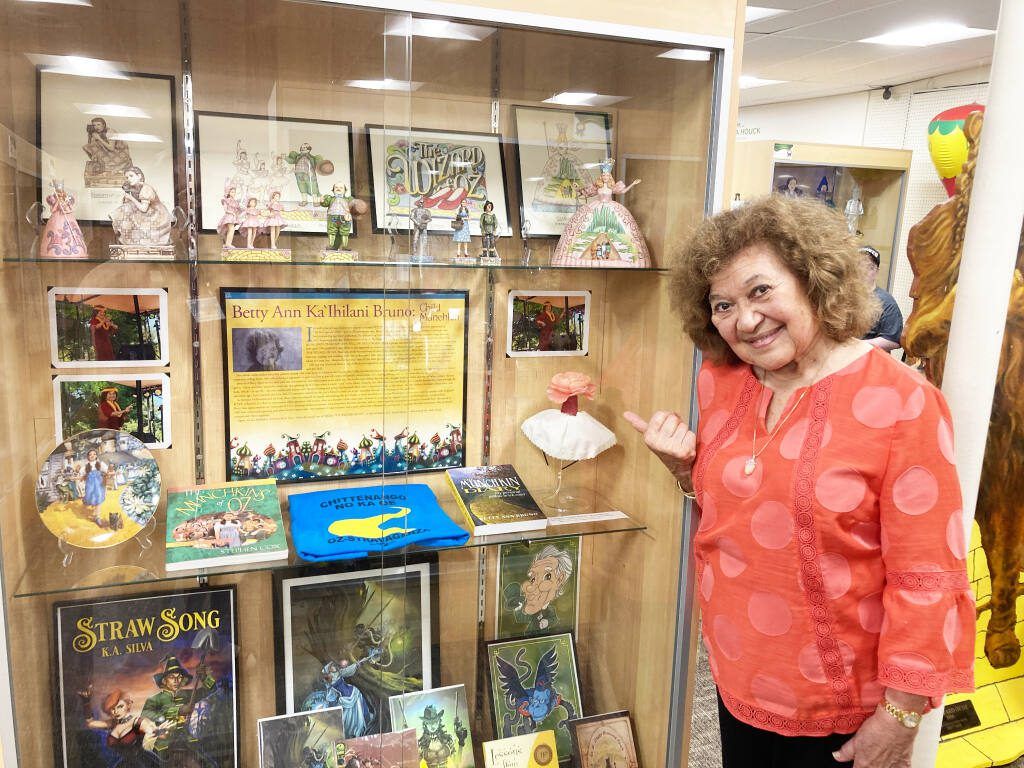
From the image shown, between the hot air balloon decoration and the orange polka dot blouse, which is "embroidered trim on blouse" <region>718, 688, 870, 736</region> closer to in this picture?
the orange polka dot blouse

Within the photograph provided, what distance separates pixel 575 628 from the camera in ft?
6.41

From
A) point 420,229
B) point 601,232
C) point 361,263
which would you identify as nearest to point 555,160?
point 601,232

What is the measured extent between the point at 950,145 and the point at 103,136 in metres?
1.79

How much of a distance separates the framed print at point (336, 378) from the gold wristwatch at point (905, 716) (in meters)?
1.04

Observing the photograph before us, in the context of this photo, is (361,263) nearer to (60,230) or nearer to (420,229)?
(420,229)

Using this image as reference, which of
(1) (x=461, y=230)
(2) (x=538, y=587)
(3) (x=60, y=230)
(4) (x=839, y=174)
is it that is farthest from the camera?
(4) (x=839, y=174)

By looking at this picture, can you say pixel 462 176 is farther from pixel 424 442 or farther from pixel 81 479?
pixel 81 479

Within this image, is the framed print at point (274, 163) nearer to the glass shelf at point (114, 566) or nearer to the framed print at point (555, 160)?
the framed print at point (555, 160)

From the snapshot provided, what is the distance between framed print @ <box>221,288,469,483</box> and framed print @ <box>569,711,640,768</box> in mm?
810

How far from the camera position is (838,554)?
1257mm

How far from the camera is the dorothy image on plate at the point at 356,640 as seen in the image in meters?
1.67

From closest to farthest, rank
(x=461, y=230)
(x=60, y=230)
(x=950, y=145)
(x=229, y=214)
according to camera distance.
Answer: (x=60, y=230) → (x=229, y=214) → (x=461, y=230) → (x=950, y=145)

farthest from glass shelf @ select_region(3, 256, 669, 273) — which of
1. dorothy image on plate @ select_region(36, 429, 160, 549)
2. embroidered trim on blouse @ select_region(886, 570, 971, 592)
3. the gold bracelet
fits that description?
embroidered trim on blouse @ select_region(886, 570, 971, 592)

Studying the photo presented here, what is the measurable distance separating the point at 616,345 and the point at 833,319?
62cm
